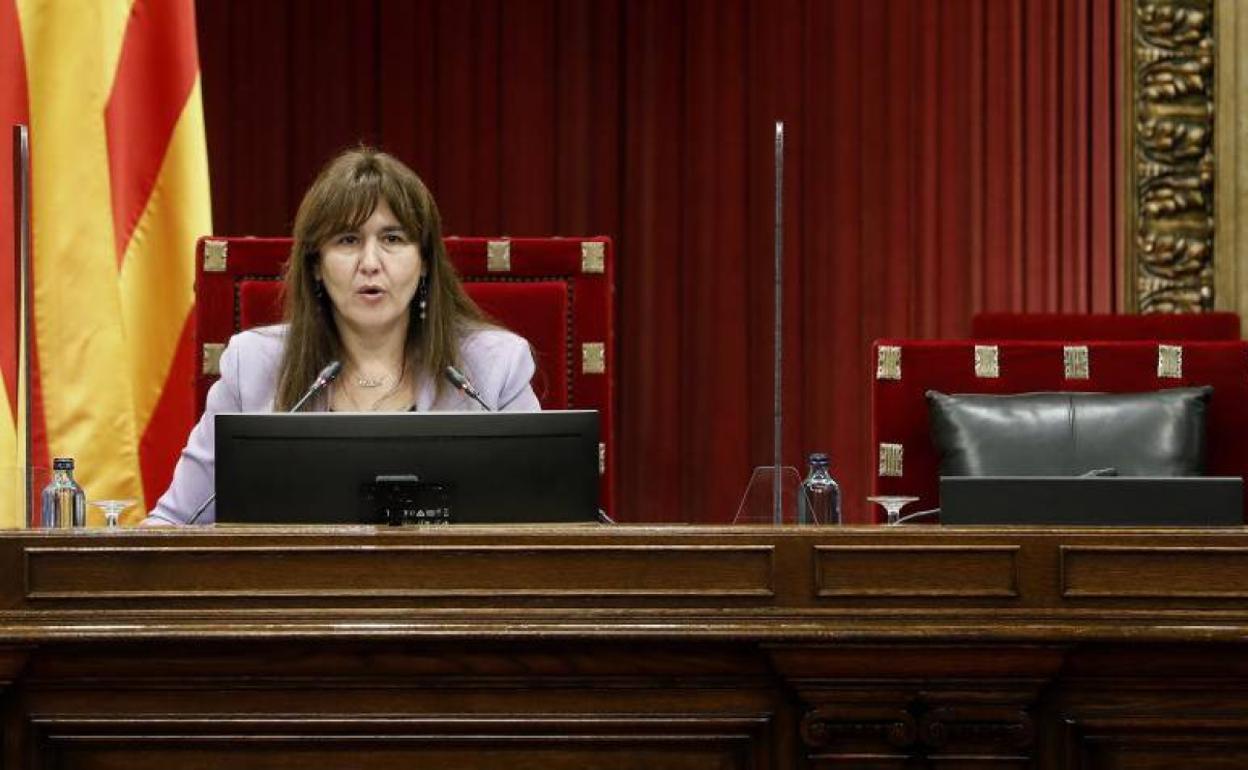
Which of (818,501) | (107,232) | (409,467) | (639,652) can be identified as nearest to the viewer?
(639,652)

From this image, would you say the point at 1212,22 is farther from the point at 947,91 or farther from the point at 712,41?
the point at 712,41

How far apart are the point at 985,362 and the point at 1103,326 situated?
2.46 ft

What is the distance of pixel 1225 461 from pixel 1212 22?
2.29 m

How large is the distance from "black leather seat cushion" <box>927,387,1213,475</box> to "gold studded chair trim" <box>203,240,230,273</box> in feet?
3.83

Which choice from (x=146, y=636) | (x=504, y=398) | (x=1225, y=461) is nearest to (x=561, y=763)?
(x=146, y=636)

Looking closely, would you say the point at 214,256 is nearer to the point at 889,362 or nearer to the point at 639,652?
the point at 889,362

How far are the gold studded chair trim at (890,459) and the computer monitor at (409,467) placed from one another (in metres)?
1.02

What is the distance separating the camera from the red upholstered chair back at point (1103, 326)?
3.17 m

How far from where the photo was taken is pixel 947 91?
4602mm

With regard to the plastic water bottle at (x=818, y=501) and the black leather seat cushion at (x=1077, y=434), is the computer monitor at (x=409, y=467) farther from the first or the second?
the black leather seat cushion at (x=1077, y=434)

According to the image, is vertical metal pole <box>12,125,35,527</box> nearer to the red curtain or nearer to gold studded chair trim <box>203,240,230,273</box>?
gold studded chair trim <box>203,240,230,273</box>

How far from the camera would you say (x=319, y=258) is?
7.82 feet

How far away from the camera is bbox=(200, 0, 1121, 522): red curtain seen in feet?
15.1

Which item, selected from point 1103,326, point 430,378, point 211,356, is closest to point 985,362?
point 1103,326
